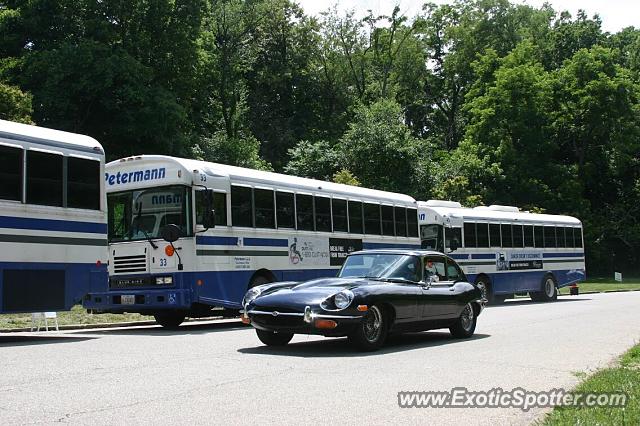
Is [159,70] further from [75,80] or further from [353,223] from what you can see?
[353,223]

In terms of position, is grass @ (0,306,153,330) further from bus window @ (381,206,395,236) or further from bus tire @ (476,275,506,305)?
bus tire @ (476,275,506,305)

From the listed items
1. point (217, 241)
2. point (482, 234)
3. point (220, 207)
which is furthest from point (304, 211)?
point (482, 234)

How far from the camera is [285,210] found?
19.2 metres

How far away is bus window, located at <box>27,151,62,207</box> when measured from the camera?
14.0 metres

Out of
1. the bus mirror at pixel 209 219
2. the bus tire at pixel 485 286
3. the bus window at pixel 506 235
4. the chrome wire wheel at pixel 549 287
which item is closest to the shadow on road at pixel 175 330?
the bus mirror at pixel 209 219

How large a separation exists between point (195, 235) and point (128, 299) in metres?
1.94

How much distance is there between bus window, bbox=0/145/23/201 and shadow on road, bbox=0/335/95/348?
2552 millimetres

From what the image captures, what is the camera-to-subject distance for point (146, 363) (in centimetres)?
1070

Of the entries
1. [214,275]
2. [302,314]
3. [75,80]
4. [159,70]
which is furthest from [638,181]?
[302,314]

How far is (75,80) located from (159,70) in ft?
24.1

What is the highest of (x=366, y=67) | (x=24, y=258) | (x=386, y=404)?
(x=366, y=67)

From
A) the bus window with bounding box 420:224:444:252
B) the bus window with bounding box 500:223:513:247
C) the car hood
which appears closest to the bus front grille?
the car hood

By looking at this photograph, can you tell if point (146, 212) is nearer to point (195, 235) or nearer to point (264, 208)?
point (195, 235)

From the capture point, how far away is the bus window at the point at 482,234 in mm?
29016
